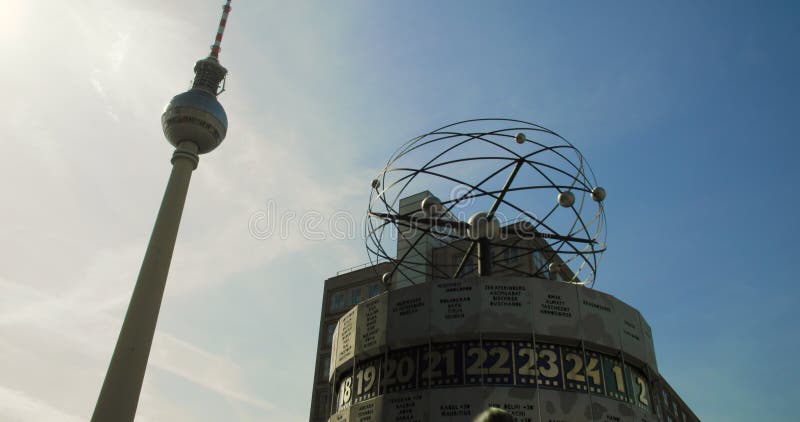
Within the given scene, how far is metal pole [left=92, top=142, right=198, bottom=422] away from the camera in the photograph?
48.1 m

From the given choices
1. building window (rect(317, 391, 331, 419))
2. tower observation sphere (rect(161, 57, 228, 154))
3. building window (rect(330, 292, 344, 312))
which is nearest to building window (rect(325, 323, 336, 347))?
building window (rect(330, 292, 344, 312))

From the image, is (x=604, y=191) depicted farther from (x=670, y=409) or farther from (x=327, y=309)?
(x=670, y=409)

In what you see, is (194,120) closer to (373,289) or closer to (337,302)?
(337,302)

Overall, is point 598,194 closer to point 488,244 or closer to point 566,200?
point 566,200

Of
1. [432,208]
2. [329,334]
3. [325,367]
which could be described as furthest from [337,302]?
[432,208]

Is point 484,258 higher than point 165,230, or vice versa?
point 165,230

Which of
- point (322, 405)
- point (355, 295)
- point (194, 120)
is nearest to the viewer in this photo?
point (322, 405)

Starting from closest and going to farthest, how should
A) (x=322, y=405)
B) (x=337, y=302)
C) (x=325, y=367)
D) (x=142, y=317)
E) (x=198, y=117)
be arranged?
(x=142, y=317) → (x=322, y=405) → (x=325, y=367) → (x=337, y=302) → (x=198, y=117)

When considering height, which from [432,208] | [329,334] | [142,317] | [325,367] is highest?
[329,334]

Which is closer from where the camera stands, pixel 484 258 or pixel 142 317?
pixel 484 258

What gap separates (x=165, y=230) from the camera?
5809 cm

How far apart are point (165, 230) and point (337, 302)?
20.0 m

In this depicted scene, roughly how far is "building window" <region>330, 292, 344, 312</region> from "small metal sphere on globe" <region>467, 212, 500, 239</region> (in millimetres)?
49177

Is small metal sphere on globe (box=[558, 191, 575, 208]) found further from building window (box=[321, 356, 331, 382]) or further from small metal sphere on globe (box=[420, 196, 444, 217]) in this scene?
building window (box=[321, 356, 331, 382])
